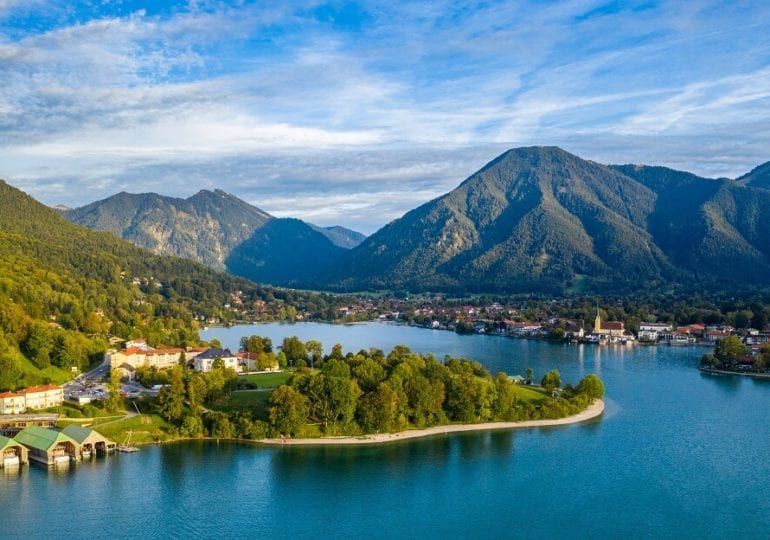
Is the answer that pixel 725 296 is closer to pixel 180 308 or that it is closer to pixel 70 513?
pixel 180 308

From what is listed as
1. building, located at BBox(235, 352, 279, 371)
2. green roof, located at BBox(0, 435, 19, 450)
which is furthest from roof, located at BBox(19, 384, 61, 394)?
building, located at BBox(235, 352, 279, 371)

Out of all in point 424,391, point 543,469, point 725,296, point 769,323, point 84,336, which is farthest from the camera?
point 725,296

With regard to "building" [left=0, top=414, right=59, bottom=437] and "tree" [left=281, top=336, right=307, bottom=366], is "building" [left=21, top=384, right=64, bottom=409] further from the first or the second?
"tree" [left=281, top=336, right=307, bottom=366]

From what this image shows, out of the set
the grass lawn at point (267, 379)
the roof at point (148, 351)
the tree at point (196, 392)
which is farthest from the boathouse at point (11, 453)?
the roof at point (148, 351)

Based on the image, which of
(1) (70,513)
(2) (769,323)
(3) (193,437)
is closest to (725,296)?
(2) (769,323)

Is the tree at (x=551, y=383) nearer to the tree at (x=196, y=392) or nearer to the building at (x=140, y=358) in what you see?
the tree at (x=196, y=392)

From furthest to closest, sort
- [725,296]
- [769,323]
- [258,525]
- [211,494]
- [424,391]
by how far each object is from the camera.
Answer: [725,296]
[769,323]
[424,391]
[211,494]
[258,525]
